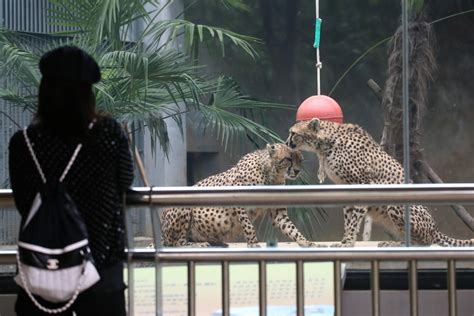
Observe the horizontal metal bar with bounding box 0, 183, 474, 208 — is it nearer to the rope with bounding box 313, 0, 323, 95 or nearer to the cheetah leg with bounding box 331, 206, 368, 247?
the cheetah leg with bounding box 331, 206, 368, 247

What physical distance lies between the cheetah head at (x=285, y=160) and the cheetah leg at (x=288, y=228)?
0.45 m

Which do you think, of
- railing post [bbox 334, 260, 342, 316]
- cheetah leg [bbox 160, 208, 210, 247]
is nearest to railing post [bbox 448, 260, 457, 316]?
railing post [bbox 334, 260, 342, 316]

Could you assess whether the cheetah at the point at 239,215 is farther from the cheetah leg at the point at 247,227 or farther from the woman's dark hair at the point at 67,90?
the woman's dark hair at the point at 67,90

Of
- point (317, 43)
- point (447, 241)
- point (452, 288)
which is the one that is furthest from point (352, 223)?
point (452, 288)

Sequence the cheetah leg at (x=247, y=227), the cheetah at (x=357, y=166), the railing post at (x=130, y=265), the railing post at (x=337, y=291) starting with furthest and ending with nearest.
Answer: the cheetah at (x=357, y=166), the cheetah leg at (x=247, y=227), the railing post at (x=337, y=291), the railing post at (x=130, y=265)

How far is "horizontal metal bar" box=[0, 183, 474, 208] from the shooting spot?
262cm

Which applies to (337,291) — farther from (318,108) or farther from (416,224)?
(416,224)

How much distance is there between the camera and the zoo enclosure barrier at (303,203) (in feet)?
8.61

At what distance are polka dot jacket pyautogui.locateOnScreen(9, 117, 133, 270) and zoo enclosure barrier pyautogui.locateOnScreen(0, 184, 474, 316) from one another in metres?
0.30

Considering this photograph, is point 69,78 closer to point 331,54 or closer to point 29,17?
point 29,17

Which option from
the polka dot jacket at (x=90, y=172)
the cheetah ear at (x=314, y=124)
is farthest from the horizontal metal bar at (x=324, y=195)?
the cheetah ear at (x=314, y=124)

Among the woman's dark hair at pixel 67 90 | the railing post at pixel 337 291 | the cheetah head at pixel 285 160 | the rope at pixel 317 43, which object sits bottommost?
the railing post at pixel 337 291

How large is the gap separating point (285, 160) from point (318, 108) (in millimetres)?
464

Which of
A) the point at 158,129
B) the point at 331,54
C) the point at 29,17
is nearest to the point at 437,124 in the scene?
the point at 331,54
